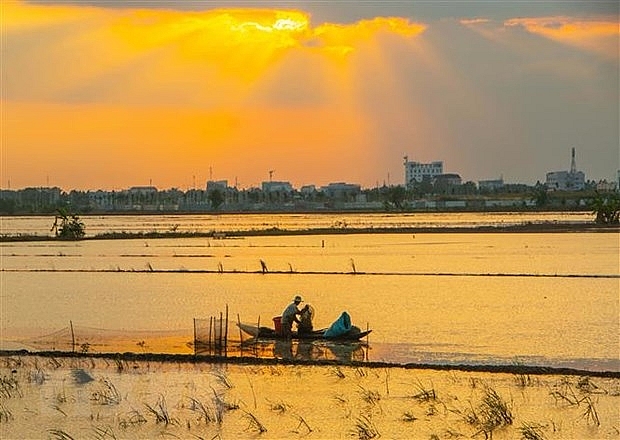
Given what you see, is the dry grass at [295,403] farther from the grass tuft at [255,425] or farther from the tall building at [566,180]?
the tall building at [566,180]

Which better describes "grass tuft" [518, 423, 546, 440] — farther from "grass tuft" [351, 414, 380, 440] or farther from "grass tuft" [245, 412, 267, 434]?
"grass tuft" [245, 412, 267, 434]

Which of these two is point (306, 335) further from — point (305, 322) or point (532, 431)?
point (532, 431)

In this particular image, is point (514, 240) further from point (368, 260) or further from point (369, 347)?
point (369, 347)

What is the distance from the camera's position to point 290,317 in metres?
13.9

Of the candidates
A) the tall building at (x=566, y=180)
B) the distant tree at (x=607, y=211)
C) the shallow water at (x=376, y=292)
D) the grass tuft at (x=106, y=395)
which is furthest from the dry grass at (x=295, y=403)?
the tall building at (x=566, y=180)

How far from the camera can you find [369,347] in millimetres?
13695

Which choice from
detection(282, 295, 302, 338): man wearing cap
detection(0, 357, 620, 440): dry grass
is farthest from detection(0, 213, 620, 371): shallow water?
detection(0, 357, 620, 440): dry grass

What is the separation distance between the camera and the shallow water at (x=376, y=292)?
14383mm

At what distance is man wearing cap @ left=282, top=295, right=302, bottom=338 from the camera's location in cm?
1384

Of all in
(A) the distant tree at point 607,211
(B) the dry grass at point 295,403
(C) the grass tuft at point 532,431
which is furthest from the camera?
(A) the distant tree at point 607,211

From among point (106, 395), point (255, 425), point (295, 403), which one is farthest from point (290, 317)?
point (255, 425)

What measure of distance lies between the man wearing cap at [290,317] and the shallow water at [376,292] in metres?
0.93

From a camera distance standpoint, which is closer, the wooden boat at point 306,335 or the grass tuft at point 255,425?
the grass tuft at point 255,425

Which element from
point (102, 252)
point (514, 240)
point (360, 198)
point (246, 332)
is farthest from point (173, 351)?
point (360, 198)
